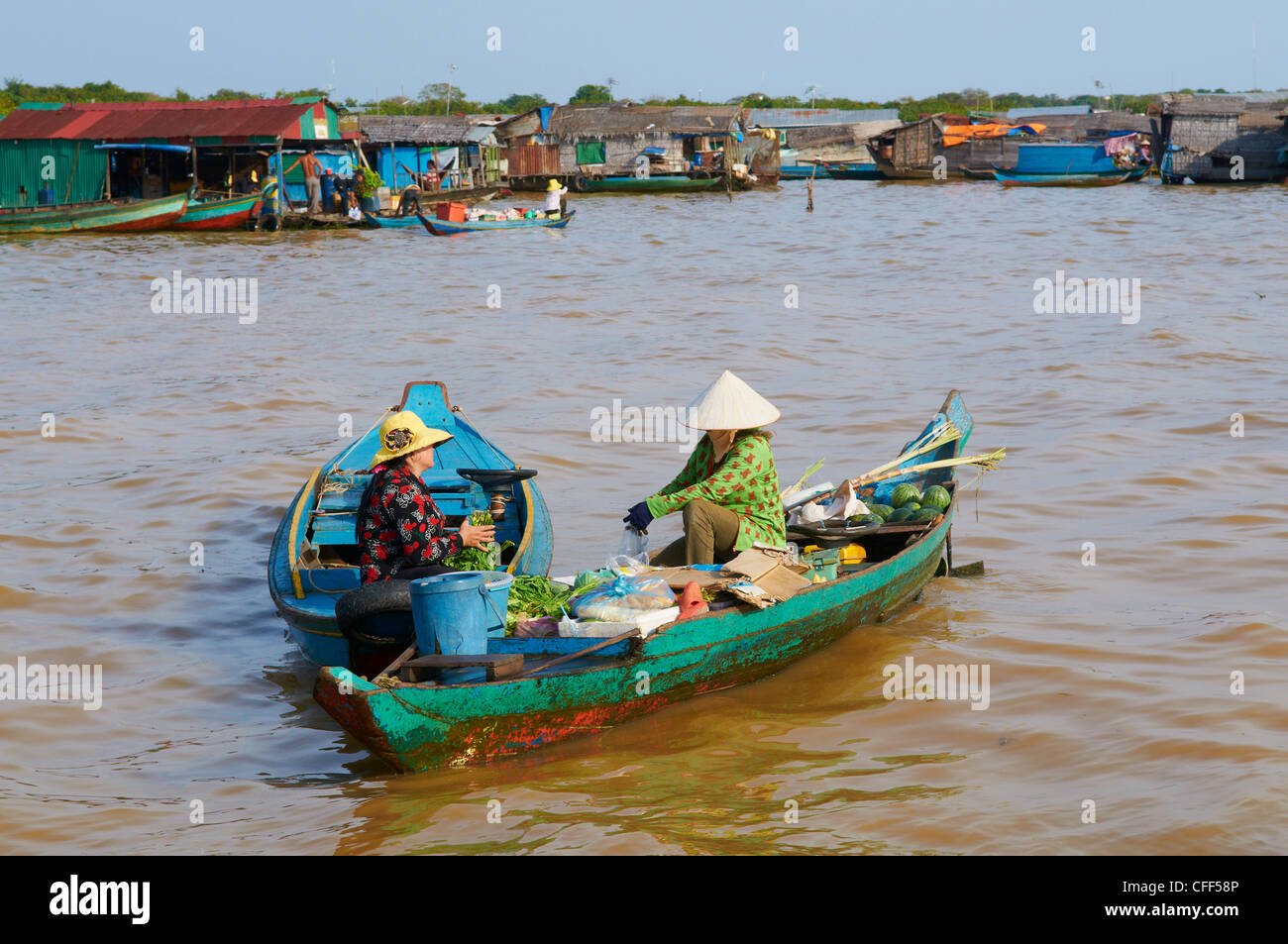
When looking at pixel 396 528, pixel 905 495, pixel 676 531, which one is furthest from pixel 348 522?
pixel 905 495

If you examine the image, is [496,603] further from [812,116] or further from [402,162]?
[812,116]

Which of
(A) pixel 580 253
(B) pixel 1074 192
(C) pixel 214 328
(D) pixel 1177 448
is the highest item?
(B) pixel 1074 192

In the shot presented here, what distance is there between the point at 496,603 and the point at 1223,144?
36.5 meters

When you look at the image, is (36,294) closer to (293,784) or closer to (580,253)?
(580,253)

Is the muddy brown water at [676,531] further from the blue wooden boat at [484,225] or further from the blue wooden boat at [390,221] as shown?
the blue wooden boat at [390,221]

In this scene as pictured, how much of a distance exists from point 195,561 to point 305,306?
34.8 ft

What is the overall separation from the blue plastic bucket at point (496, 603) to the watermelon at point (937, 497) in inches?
113

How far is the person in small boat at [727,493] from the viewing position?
537cm

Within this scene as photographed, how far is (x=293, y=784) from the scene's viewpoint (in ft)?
15.0

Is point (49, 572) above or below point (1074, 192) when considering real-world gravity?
below

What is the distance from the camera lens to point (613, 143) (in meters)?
40.9

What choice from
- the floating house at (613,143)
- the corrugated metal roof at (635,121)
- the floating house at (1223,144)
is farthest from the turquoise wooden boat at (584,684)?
the corrugated metal roof at (635,121)

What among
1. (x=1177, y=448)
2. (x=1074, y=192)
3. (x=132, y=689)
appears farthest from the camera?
(x=1074, y=192)

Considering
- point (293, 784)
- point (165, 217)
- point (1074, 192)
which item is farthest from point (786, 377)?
point (1074, 192)
